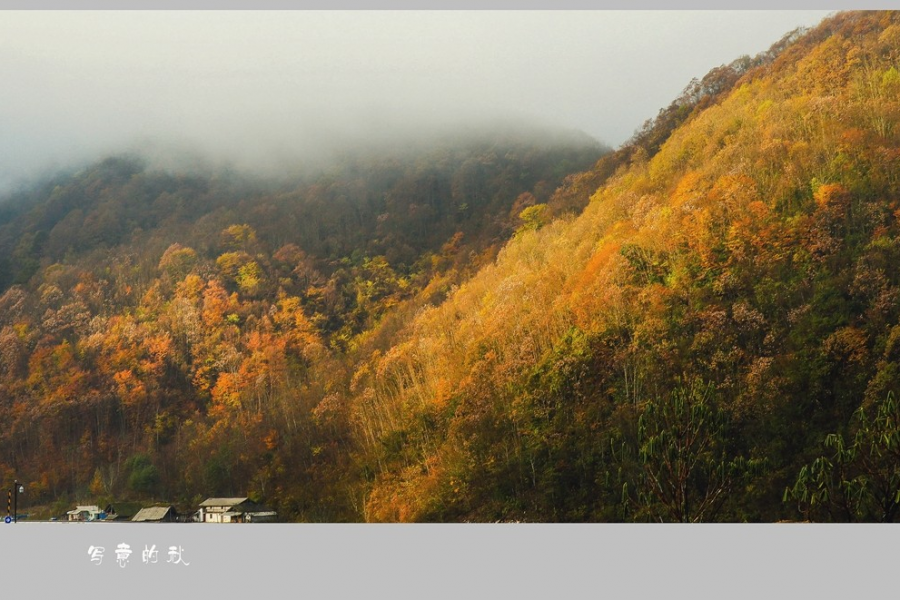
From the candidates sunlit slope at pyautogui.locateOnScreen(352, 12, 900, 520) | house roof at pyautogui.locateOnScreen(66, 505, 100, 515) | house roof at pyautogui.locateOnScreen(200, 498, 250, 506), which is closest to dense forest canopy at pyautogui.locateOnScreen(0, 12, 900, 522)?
sunlit slope at pyautogui.locateOnScreen(352, 12, 900, 520)

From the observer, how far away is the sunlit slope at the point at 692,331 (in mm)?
15836

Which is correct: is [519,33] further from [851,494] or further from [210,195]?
[851,494]

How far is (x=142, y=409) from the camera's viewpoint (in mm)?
20297

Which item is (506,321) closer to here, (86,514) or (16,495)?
(86,514)

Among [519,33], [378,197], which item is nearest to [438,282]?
[378,197]

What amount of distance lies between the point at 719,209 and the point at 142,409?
13.4 metres

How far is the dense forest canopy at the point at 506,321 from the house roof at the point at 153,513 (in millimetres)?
497

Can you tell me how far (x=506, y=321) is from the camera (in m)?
18.3

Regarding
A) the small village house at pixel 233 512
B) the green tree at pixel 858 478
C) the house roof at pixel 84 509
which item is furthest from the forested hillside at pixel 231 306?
the green tree at pixel 858 478

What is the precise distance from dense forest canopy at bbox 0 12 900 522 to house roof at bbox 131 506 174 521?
497mm

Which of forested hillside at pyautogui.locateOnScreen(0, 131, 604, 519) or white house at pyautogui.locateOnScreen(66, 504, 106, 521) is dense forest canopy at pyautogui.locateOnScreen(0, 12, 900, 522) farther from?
white house at pyautogui.locateOnScreen(66, 504, 106, 521)

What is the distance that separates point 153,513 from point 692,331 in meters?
11.5

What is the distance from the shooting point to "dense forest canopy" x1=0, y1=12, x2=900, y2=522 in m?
16.0

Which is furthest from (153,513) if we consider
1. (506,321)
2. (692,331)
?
(692,331)
